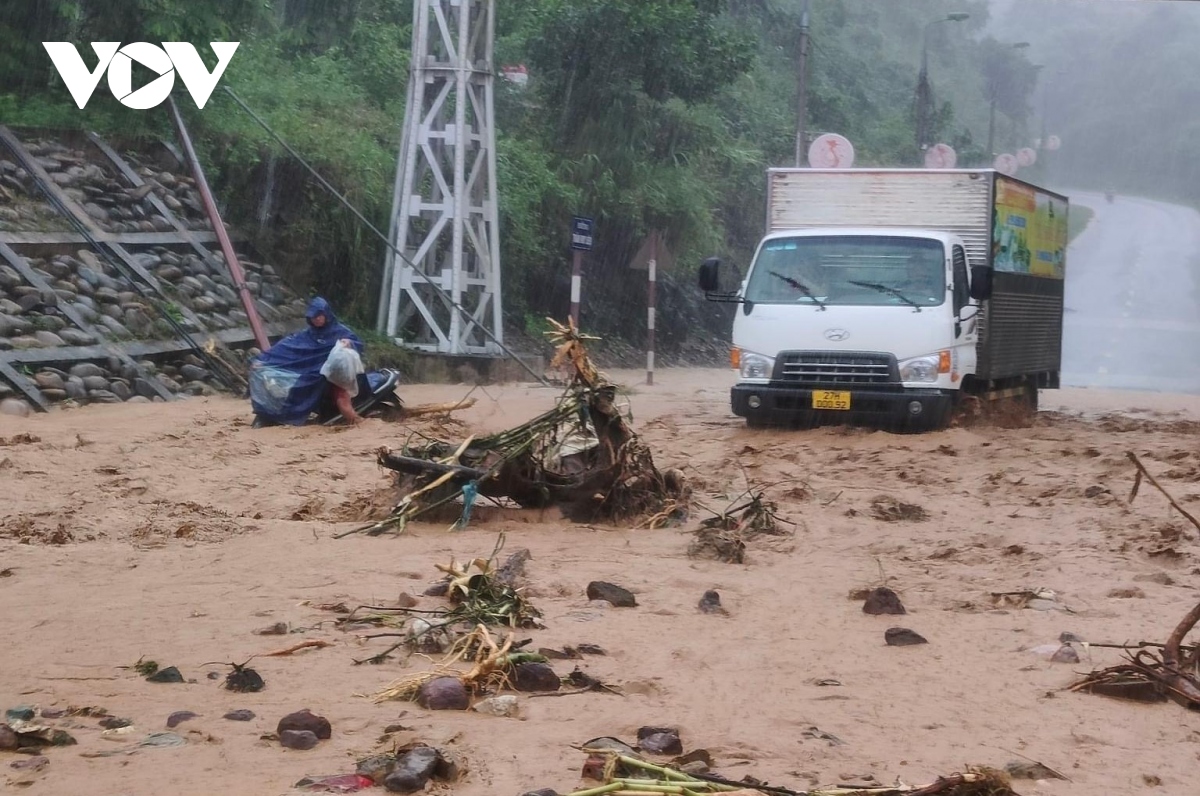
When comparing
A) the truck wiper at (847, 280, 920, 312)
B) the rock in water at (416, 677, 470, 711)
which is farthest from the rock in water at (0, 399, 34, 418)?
the rock in water at (416, 677, 470, 711)

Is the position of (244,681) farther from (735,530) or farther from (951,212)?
(951,212)

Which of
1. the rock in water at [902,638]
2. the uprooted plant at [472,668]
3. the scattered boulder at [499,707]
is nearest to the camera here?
the scattered boulder at [499,707]

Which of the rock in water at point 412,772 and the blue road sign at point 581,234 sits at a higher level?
the blue road sign at point 581,234

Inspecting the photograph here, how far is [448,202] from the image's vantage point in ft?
66.8

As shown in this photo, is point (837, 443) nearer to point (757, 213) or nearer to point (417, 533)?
point (417, 533)

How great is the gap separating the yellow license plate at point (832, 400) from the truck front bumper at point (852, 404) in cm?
3

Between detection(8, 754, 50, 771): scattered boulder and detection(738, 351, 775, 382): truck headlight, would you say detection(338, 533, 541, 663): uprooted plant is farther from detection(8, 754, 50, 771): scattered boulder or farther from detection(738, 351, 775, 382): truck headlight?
detection(738, 351, 775, 382): truck headlight

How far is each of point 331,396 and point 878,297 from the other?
5.12 metres

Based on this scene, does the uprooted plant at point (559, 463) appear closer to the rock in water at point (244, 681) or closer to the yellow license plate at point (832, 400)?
the rock in water at point (244, 681)

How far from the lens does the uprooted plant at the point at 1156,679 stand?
18.1ft

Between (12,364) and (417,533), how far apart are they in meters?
7.54

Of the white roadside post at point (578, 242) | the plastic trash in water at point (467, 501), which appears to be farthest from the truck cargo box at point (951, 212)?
the plastic trash in water at point (467, 501)

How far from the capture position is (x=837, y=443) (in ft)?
44.5

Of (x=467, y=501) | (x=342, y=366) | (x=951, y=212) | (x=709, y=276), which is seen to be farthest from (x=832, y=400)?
(x=467, y=501)
